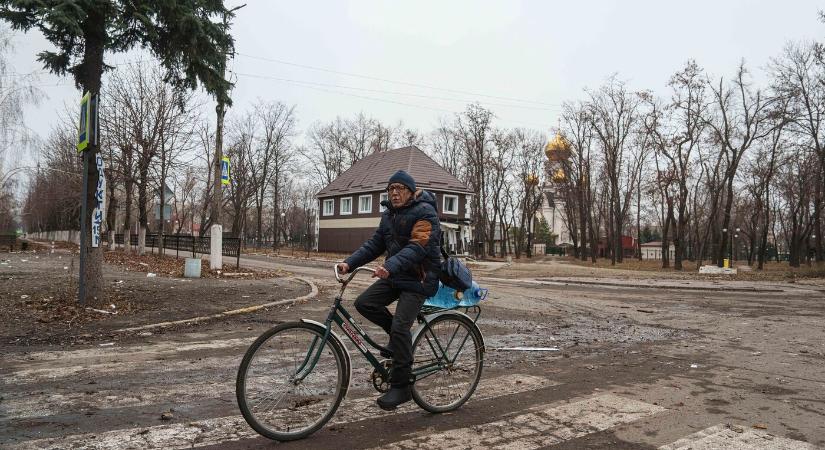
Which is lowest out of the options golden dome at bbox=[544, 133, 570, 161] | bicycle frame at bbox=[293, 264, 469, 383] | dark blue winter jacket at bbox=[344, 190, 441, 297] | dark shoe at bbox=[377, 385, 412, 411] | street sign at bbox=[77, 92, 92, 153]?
dark shoe at bbox=[377, 385, 412, 411]

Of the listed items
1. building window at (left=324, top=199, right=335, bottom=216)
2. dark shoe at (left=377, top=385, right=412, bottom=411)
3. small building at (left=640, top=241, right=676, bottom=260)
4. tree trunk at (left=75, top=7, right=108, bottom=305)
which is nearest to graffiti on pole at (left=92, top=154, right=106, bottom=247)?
tree trunk at (left=75, top=7, right=108, bottom=305)

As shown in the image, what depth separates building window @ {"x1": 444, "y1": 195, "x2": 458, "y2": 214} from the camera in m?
47.0

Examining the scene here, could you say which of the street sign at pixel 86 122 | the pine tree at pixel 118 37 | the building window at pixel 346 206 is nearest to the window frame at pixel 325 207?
the building window at pixel 346 206

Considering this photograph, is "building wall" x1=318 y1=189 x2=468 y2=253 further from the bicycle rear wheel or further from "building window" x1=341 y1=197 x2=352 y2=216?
the bicycle rear wheel

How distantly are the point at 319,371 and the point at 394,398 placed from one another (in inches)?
27.0

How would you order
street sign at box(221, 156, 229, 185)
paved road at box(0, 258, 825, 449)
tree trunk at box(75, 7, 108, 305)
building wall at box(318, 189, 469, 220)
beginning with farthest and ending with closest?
building wall at box(318, 189, 469, 220) < street sign at box(221, 156, 229, 185) < tree trunk at box(75, 7, 108, 305) < paved road at box(0, 258, 825, 449)

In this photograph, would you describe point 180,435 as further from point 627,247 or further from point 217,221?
point 627,247

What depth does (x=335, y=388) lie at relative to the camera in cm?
419

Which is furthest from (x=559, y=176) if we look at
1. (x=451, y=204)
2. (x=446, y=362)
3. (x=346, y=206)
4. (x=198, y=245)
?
(x=446, y=362)

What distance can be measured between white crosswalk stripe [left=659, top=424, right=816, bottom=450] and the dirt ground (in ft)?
23.8

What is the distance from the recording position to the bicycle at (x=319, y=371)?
3.91 meters

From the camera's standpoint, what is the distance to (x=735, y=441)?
Answer: 4.09 meters

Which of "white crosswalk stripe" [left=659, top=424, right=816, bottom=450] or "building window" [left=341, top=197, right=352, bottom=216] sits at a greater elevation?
Answer: "building window" [left=341, top=197, right=352, bottom=216]

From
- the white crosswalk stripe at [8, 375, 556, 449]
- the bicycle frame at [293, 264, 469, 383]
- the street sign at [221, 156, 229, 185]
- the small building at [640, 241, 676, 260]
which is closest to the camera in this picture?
the white crosswalk stripe at [8, 375, 556, 449]
